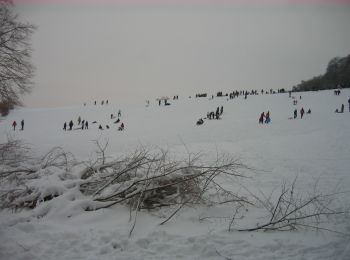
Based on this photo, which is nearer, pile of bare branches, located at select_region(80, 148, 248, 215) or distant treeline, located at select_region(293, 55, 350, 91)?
pile of bare branches, located at select_region(80, 148, 248, 215)

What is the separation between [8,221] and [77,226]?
3.78 feet

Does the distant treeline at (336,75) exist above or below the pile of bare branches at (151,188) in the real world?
above

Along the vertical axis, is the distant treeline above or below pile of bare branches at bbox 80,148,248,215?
above

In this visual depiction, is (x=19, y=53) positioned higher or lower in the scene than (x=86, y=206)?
higher

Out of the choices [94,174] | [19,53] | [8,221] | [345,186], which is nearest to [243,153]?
[345,186]

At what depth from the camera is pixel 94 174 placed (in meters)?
6.60

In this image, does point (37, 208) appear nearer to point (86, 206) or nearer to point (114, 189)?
point (86, 206)

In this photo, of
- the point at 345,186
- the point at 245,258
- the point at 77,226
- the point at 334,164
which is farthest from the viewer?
the point at 334,164

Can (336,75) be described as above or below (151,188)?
above

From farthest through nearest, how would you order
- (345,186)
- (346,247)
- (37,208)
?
(345,186) → (37,208) → (346,247)

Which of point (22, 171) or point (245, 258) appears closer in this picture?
point (245, 258)

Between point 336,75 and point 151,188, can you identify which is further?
point 336,75

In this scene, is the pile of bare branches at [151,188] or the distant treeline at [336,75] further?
the distant treeline at [336,75]

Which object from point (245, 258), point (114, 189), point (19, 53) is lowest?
point (245, 258)
